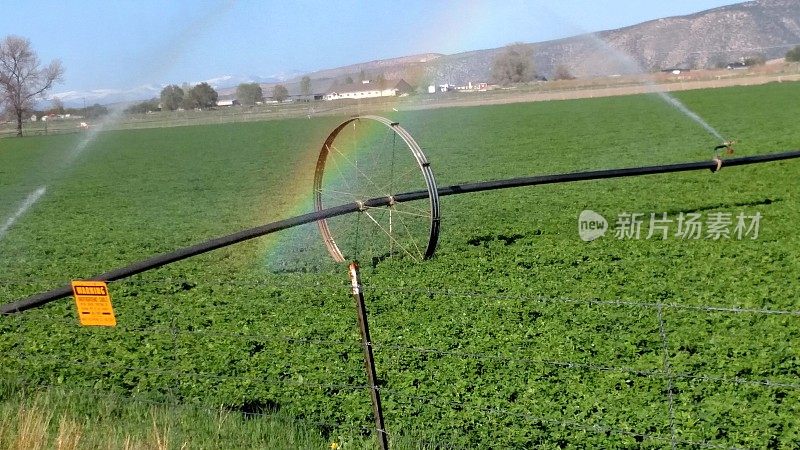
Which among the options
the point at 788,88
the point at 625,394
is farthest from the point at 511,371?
the point at 788,88

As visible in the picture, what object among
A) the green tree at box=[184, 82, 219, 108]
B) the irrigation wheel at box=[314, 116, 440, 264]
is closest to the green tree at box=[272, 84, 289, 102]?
the irrigation wheel at box=[314, 116, 440, 264]

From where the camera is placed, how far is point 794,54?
5244 cm

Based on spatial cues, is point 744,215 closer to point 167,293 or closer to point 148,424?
point 167,293

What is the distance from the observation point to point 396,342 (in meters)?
7.06

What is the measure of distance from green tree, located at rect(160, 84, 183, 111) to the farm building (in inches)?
247

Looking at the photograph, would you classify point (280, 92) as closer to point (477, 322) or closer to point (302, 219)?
point (302, 219)

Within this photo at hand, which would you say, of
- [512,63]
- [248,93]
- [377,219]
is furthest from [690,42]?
[248,93]

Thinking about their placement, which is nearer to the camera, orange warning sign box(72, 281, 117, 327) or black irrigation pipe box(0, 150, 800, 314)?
orange warning sign box(72, 281, 117, 327)

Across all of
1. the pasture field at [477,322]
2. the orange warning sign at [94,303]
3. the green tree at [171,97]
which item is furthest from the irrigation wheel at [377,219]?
the orange warning sign at [94,303]

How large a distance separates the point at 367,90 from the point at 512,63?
5521mm

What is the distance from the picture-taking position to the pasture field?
532 cm

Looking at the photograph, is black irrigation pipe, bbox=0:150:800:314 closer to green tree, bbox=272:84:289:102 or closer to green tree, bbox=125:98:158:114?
green tree, bbox=125:98:158:114

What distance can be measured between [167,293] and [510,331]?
4.29 meters

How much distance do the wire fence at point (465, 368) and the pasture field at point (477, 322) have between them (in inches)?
0.9
